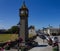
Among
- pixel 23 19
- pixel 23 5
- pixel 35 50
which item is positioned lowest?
pixel 35 50

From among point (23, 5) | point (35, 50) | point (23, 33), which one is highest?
point (23, 5)

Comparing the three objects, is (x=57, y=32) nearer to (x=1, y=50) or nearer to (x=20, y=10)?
(x=20, y=10)

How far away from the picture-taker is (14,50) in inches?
925

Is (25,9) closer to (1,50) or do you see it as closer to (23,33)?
(23,33)

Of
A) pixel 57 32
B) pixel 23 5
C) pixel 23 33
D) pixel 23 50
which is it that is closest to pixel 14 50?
pixel 23 33

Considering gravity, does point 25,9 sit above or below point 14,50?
above

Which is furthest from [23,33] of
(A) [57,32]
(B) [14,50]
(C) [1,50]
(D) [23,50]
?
(A) [57,32]

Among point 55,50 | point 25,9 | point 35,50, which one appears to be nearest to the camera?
point 55,50

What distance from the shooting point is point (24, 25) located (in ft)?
76.9

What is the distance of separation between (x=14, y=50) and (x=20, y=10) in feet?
17.2

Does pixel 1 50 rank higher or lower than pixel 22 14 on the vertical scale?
lower

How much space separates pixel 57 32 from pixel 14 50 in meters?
75.5

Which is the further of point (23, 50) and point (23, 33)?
point (23, 33)

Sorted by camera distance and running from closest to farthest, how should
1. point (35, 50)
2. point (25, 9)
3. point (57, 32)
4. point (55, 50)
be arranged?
1. point (55, 50)
2. point (25, 9)
3. point (35, 50)
4. point (57, 32)
